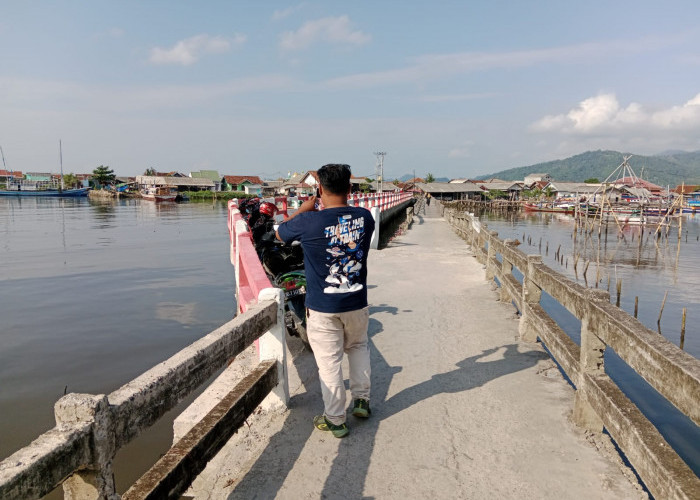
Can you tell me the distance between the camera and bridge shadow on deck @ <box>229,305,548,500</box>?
9.05ft

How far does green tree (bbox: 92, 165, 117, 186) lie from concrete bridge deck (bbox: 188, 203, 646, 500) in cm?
11589

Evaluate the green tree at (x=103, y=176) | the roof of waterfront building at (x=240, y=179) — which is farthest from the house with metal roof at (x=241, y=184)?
the green tree at (x=103, y=176)

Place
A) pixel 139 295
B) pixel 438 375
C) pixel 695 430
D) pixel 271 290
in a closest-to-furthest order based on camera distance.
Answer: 1. pixel 271 290
2. pixel 438 375
3. pixel 695 430
4. pixel 139 295

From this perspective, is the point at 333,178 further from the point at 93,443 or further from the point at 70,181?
the point at 70,181

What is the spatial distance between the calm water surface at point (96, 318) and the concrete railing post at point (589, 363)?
425cm

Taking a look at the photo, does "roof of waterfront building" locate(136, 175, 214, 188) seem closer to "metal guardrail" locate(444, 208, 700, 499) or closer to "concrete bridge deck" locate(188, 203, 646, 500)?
"concrete bridge deck" locate(188, 203, 646, 500)

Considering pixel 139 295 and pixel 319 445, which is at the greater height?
pixel 319 445

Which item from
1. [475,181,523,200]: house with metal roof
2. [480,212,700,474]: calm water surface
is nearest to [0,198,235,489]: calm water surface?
[480,212,700,474]: calm water surface

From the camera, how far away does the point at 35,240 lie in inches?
961

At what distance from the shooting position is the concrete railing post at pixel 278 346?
346 cm

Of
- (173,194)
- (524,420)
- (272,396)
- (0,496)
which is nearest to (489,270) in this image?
(524,420)

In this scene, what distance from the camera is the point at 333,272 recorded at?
3.22 m

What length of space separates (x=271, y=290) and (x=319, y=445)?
115 cm

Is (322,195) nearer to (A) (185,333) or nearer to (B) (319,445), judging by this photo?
(B) (319,445)
